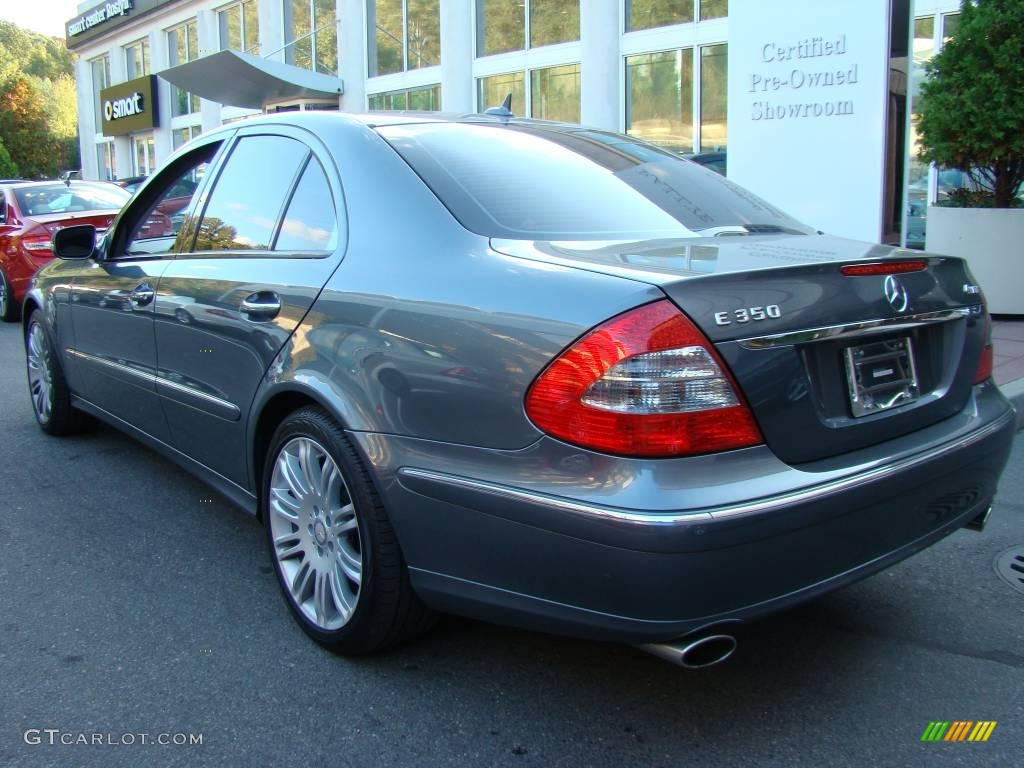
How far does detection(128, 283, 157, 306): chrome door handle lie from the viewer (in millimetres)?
3785

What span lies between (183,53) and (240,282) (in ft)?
97.4

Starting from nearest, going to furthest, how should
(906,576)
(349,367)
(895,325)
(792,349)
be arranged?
(792,349) → (895,325) → (349,367) → (906,576)

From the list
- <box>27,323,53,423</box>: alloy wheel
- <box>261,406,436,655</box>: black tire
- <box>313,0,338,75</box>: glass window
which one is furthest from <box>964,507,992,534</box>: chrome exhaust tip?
<box>313,0,338,75</box>: glass window

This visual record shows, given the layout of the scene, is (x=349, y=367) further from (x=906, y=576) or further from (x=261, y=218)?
(x=906, y=576)

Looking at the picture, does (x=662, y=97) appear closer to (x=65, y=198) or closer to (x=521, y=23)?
(x=521, y=23)

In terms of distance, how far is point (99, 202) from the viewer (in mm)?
10531

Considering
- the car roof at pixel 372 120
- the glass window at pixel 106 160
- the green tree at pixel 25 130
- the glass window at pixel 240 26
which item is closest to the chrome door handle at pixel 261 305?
the car roof at pixel 372 120

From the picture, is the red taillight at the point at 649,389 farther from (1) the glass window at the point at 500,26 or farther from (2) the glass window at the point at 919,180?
(1) the glass window at the point at 500,26

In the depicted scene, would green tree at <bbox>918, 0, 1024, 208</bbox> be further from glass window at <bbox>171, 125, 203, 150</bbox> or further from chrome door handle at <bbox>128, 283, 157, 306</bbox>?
glass window at <bbox>171, 125, 203, 150</bbox>

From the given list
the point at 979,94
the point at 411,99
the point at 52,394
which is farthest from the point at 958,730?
the point at 411,99

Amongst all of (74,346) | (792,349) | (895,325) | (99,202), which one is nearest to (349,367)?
(792,349)

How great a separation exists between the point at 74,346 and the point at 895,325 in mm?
3905

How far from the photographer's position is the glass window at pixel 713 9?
46.5 feet

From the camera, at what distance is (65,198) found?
10500 mm
